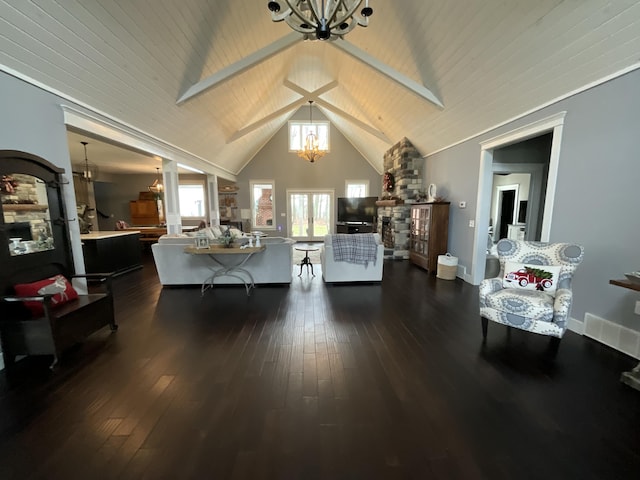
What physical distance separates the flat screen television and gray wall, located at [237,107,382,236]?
0.63 m

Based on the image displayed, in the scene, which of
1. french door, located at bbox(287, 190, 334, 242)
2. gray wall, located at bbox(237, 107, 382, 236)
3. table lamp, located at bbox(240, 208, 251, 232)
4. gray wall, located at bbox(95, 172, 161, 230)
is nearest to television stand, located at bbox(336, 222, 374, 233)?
french door, located at bbox(287, 190, 334, 242)

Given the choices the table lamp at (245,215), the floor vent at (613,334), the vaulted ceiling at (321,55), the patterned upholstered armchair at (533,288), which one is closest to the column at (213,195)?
the table lamp at (245,215)

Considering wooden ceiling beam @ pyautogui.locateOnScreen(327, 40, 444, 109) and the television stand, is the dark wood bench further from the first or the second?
the television stand

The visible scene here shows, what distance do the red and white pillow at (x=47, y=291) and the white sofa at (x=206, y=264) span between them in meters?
1.63

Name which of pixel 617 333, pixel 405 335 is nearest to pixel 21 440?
pixel 405 335

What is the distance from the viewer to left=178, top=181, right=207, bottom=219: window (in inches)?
380

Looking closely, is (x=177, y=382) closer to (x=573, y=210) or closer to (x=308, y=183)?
(x=573, y=210)

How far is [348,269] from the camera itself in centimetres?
440

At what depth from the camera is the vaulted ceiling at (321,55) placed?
223cm

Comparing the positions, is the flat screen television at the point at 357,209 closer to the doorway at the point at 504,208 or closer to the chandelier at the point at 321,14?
the doorway at the point at 504,208

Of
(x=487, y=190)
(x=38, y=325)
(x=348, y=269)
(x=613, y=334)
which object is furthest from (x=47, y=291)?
(x=487, y=190)

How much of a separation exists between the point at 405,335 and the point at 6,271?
373 cm

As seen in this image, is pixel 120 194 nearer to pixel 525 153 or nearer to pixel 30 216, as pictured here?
pixel 30 216

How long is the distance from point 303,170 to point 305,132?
1.36 meters
